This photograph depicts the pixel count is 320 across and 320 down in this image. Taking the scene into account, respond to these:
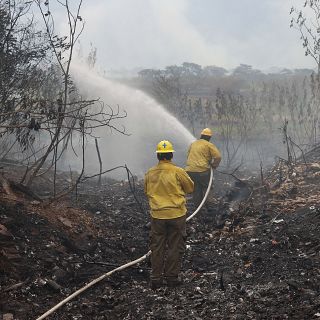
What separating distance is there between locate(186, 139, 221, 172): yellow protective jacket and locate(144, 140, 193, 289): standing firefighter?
3.46 m

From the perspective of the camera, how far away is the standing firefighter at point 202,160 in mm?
8695

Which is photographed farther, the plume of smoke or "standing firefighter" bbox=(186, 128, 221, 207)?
the plume of smoke

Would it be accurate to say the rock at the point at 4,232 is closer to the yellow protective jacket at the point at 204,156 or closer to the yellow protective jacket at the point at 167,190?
the yellow protective jacket at the point at 167,190

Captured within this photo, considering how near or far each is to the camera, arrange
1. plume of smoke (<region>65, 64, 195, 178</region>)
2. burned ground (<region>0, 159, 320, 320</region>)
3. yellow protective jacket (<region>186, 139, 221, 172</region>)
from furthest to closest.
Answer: plume of smoke (<region>65, 64, 195, 178</region>) < yellow protective jacket (<region>186, 139, 221, 172</region>) < burned ground (<region>0, 159, 320, 320</region>)

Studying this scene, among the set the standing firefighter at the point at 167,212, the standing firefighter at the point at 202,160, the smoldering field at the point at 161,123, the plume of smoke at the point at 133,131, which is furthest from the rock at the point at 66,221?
the plume of smoke at the point at 133,131

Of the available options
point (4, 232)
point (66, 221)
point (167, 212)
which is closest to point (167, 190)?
point (167, 212)

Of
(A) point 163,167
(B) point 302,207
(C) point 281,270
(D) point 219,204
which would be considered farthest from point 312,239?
(D) point 219,204

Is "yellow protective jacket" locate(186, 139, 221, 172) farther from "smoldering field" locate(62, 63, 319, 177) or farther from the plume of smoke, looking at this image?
the plume of smoke

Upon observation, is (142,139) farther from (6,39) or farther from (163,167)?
(163,167)

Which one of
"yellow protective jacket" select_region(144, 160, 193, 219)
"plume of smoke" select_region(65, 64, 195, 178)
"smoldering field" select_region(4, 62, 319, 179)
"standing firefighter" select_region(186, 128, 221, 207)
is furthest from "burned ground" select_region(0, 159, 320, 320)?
"plume of smoke" select_region(65, 64, 195, 178)

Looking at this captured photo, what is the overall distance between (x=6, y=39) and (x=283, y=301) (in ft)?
21.3

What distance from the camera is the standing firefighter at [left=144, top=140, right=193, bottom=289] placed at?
16.9 feet

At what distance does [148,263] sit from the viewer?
588 centimetres

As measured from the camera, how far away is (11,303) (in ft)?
14.3
